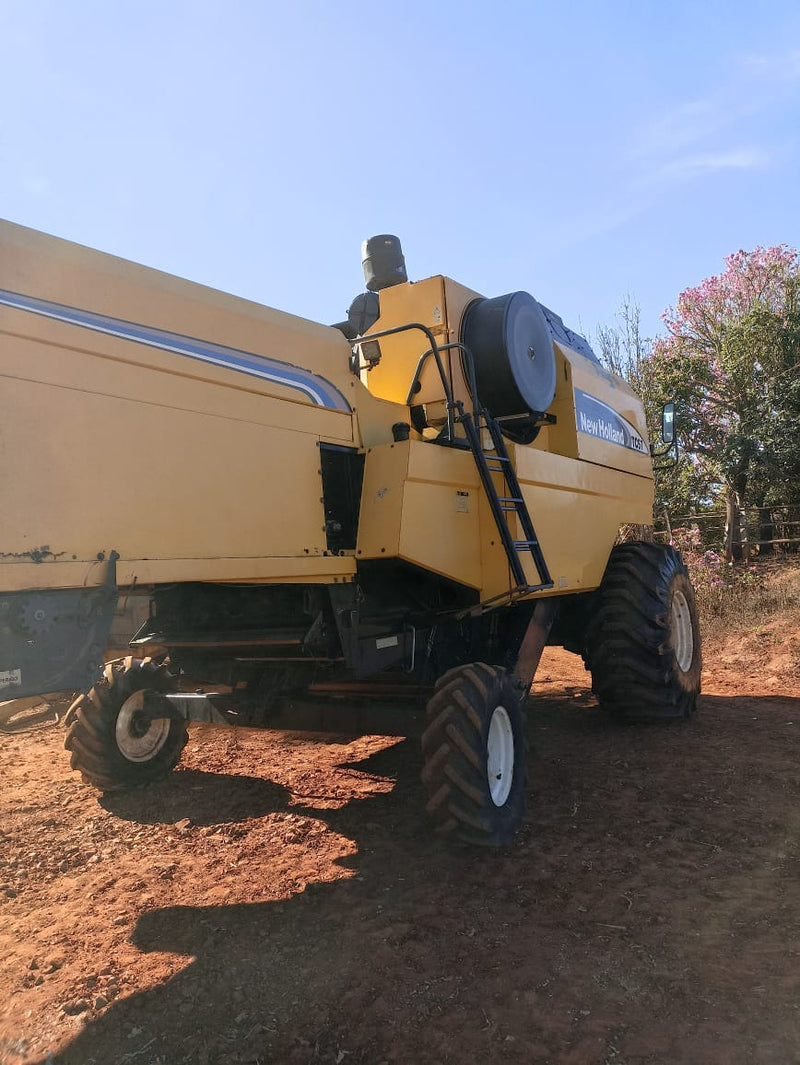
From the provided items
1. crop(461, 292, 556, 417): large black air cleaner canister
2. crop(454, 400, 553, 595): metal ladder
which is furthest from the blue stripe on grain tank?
crop(461, 292, 556, 417): large black air cleaner canister

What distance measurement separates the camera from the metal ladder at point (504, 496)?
4074mm

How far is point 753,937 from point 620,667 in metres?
2.99

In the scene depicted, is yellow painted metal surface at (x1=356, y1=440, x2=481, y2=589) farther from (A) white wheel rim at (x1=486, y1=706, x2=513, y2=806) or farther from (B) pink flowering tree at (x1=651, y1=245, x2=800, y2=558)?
(B) pink flowering tree at (x1=651, y1=245, x2=800, y2=558)

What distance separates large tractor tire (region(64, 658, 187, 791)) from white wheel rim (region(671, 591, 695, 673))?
4209 millimetres

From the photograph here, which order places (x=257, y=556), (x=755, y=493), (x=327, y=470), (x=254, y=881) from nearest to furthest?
(x=257, y=556)
(x=254, y=881)
(x=327, y=470)
(x=755, y=493)

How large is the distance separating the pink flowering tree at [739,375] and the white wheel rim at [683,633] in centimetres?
808

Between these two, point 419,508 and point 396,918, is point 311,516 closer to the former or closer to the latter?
point 419,508

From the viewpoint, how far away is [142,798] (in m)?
4.55

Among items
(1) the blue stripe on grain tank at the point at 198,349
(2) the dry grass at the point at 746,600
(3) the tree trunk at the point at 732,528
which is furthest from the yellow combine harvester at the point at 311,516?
(3) the tree trunk at the point at 732,528

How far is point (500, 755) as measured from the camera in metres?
3.88

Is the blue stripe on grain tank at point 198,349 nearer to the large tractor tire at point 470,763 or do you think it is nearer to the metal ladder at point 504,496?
the metal ladder at point 504,496

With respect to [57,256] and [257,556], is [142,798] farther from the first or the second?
[57,256]

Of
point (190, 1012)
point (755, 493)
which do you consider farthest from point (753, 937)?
point (755, 493)

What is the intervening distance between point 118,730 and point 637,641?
372 centimetres
